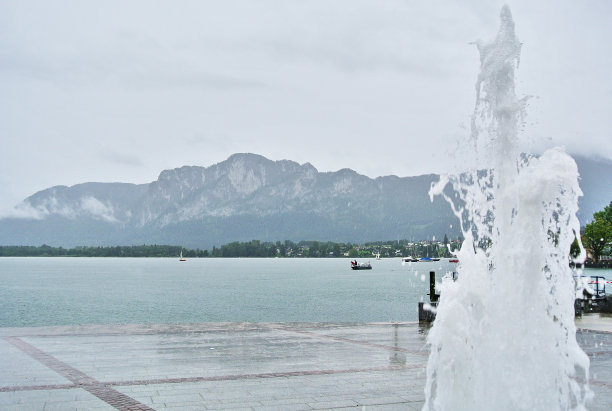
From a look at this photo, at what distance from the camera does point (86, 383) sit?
11.5 meters

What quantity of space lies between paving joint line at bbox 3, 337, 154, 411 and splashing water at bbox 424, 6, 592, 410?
4870 mm

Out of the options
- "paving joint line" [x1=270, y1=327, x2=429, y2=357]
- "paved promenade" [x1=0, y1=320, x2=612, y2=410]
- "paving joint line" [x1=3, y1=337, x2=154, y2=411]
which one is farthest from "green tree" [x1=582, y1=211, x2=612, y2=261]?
"paving joint line" [x1=3, y1=337, x2=154, y2=411]

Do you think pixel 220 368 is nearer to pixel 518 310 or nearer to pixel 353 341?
pixel 353 341

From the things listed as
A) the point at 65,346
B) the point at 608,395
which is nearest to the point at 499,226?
the point at 608,395

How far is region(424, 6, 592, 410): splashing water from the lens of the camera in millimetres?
8469

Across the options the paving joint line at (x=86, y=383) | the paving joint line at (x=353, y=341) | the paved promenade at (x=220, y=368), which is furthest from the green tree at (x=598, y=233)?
the paving joint line at (x=86, y=383)

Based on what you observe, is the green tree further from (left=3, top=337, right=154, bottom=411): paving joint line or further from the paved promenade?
(left=3, top=337, right=154, bottom=411): paving joint line

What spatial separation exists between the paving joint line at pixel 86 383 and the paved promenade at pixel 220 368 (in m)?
0.02

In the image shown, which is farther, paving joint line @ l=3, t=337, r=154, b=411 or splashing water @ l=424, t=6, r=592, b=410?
paving joint line @ l=3, t=337, r=154, b=411

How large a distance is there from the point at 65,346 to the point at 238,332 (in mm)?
5328

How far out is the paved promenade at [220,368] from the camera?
10195mm

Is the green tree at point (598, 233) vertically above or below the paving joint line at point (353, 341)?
above

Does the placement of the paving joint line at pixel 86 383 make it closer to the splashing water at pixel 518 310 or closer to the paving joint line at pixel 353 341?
the splashing water at pixel 518 310

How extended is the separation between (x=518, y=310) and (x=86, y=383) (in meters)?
8.03
